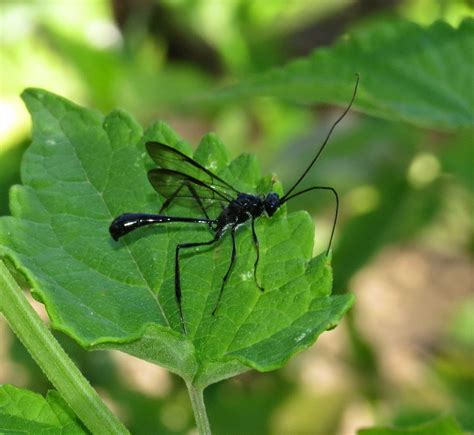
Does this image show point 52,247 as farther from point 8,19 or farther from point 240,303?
point 8,19

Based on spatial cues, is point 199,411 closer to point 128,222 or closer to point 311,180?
point 128,222

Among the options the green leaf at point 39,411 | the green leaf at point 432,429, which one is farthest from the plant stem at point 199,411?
the green leaf at point 432,429

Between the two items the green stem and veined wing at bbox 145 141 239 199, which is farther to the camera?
veined wing at bbox 145 141 239 199

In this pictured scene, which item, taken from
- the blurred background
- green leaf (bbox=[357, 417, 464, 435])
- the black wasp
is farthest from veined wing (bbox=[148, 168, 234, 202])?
the blurred background

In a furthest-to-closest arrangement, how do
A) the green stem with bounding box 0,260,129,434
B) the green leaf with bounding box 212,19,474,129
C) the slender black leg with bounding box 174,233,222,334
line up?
the green leaf with bounding box 212,19,474,129
the slender black leg with bounding box 174,233,222,334
the green stem with bounding box 0,260,129,434

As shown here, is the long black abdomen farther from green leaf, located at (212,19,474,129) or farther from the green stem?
green leaf, located at (212,19,474,129)

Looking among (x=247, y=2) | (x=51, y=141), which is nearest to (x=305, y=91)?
(x=51, y=141)

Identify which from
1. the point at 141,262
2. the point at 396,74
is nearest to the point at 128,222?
the point at 141,262
